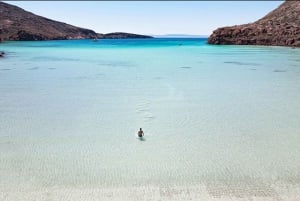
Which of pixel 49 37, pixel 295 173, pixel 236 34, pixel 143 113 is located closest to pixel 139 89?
pixel 143 113

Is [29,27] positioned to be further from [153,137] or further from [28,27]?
[153,137]

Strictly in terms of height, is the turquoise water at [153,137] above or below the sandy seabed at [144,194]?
below

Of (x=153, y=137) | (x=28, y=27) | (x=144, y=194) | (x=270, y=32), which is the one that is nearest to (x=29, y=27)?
(x=28, y=27)

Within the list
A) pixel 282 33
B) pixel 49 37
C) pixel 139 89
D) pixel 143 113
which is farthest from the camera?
pixel 49 37

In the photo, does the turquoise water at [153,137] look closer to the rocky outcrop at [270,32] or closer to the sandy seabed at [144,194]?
the sandy seabed at [144,194]

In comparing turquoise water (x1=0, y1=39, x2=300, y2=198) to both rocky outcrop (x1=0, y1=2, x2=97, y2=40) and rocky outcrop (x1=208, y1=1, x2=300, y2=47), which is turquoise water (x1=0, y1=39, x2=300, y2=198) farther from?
rocky outcrop (x1=0, y1=2, x2=97, y2=40)

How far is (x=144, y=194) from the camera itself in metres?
8.35

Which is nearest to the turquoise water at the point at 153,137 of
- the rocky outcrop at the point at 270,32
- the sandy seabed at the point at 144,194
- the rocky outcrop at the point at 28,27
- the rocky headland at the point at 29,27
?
the sandy seabed at the point at 144,194

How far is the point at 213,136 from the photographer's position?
41.9 ft

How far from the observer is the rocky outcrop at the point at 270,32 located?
75312 mm

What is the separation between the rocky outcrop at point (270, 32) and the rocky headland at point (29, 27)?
7055cm

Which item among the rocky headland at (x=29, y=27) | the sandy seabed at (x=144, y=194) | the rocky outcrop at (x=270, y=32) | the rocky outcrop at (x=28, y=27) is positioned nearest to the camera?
the sandy seabed at (x=144, y=194)

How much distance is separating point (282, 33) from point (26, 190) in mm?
78390

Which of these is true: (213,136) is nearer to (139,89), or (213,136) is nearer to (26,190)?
(26,190)
